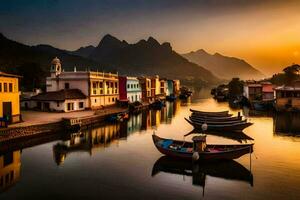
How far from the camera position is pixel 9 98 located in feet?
138

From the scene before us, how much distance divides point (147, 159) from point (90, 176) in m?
7.37

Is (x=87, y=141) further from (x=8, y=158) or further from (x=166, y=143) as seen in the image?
(x=166, y=143)

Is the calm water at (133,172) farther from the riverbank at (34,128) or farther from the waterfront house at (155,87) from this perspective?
the waterfront house at (155,87)

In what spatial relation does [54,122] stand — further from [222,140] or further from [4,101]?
[222,140]

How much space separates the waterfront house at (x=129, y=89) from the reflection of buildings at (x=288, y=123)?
37317 mm

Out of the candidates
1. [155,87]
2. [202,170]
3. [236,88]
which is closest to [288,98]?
[155,87]

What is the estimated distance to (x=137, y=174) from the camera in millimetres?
26906

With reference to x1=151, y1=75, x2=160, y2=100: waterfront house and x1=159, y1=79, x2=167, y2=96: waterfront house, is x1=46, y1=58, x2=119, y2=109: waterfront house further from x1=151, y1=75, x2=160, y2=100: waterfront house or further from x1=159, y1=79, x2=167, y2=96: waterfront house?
x1=159, y1=79, x2=167, y2=96: waterfront house

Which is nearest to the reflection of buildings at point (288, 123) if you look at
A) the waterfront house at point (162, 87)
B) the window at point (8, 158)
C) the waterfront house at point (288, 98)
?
the waterfront house at point (288, 98)

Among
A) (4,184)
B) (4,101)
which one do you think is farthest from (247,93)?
(4,184)

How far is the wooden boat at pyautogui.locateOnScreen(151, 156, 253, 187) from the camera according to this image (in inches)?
1014

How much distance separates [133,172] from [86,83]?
39.0 m

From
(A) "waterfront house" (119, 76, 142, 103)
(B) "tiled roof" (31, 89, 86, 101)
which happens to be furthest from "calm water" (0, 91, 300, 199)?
(A) "waterfront house" (119, 76, 142, 103)

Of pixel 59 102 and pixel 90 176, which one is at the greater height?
pixel 59 102
